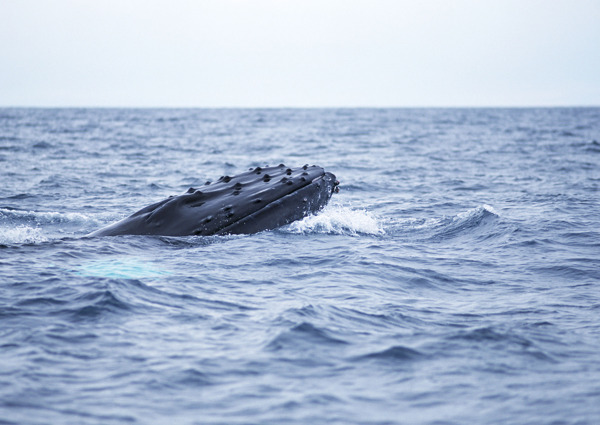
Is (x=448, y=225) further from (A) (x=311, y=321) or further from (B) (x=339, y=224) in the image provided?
(A) (x=311, y=321)

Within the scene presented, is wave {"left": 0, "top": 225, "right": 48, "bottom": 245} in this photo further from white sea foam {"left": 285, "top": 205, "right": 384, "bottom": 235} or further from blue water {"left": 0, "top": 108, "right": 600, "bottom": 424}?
white sea foam {"left": 285, "top": 205, "right": 384, "bottom": 235}

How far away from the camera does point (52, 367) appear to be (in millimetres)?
5371

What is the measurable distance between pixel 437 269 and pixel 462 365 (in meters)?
3.59

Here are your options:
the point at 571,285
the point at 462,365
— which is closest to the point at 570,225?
the point at 571,285

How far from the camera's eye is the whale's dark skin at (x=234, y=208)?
9422 mm

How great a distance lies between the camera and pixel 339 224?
38.7 feet

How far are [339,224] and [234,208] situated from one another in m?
2.79

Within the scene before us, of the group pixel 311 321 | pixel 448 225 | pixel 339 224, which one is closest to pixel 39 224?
pixel 339 224

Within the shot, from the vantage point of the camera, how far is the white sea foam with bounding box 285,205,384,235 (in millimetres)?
10674

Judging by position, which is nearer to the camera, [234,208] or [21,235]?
[234,208]

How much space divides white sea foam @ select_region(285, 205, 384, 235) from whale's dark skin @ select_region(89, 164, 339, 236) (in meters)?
0.67

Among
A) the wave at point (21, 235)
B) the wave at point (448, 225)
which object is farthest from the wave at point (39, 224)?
the wave at point (448, 225)

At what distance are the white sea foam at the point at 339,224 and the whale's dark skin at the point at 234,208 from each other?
670 millimetres

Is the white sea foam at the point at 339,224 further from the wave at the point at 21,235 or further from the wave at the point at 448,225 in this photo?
the wave at the point at 21,235
